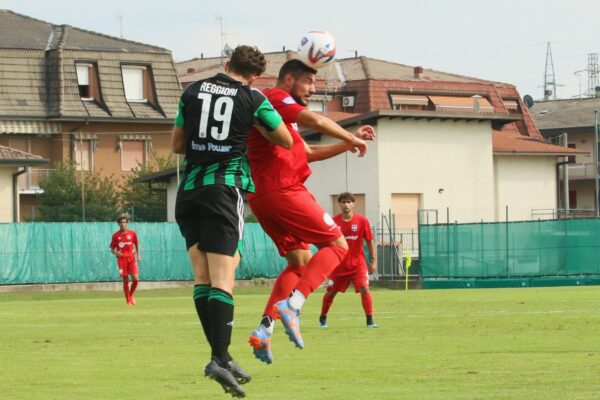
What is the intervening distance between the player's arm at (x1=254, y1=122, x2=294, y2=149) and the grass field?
1.85 m

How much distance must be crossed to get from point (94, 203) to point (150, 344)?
156 feet

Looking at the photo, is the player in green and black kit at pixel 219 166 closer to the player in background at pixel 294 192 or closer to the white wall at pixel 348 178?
the player in background at pixel 294 192

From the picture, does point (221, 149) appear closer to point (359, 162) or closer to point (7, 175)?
point (7, 175)

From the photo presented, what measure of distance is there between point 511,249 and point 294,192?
3547 cm

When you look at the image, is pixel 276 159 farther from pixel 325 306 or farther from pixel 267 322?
pixel 325 306

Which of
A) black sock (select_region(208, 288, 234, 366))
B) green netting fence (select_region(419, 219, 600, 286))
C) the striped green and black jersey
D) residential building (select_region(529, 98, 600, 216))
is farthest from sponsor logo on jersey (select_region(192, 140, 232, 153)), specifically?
residential building (select_region(529, 98, 600, 216))

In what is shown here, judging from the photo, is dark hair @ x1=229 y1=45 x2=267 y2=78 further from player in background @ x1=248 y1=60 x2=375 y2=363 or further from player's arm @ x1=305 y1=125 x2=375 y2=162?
player's arm @ x1=305 y1=125 x2=375 y2=162

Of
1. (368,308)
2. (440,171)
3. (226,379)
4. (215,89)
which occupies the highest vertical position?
(440,171)

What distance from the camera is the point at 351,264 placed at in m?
21.8

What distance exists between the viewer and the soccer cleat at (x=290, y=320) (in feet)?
35.1

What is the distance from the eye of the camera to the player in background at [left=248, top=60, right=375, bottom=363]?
1101 cm

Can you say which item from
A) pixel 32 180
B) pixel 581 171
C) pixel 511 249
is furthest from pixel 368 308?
pixel 581 171

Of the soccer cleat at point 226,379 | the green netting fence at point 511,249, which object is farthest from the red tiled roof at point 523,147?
the soccer cleat at point 226,379

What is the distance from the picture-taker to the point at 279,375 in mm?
12281
